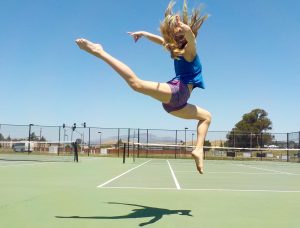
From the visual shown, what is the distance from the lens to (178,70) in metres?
5.09

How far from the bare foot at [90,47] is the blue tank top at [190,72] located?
102cm

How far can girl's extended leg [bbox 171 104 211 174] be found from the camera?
4.99m

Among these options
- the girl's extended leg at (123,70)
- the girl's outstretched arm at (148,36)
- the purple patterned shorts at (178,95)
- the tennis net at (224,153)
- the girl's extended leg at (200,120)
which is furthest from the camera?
the tennis net at (224,153)

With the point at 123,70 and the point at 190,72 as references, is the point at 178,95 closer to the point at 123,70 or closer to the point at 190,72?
the point at 190,72

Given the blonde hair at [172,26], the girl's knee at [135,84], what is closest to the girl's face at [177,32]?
the blonde hair at [172,26]

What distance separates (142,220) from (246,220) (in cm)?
109

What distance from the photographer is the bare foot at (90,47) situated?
4.42 m

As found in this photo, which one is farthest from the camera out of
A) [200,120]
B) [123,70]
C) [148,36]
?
[148,36]

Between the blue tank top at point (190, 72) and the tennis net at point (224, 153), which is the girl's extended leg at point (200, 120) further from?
the tennis net at point (224, 153)

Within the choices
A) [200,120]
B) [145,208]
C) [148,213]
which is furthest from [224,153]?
[148,213]

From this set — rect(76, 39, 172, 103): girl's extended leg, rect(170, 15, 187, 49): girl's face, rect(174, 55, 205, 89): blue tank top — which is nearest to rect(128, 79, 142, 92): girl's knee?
rect(76, 39, 172, 103): girl's extended leg

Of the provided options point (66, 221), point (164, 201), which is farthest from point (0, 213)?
point (164, 201)

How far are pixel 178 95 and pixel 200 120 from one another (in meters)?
0.64

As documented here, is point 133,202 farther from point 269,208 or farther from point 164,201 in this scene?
point 269,208
